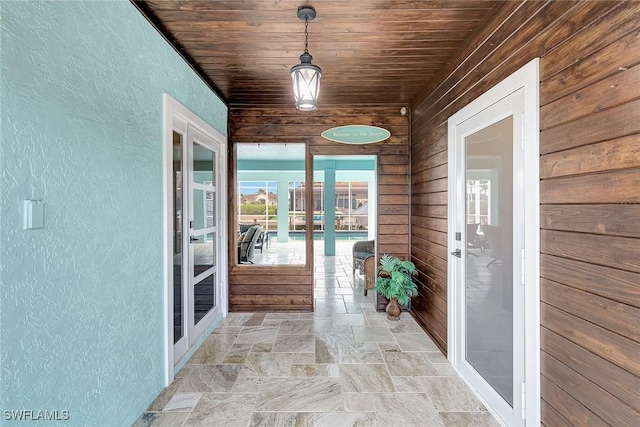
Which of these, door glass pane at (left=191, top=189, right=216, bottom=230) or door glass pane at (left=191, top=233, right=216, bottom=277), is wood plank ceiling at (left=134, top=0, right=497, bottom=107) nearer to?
door glass pane at (left=191, top=189, right=216, bottom=230)

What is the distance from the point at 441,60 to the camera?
258cm

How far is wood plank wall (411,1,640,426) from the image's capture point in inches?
42.9

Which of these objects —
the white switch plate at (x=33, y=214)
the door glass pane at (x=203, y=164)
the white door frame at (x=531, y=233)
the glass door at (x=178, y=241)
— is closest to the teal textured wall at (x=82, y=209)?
the white switch plate at (x=33, y=214)

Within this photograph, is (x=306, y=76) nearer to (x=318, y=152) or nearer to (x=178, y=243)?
(x=178, y=243)

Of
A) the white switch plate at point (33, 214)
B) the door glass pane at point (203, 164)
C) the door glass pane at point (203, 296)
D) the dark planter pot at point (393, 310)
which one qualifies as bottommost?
the dark planter pot at point (393, 310)

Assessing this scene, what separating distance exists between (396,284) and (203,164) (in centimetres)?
249

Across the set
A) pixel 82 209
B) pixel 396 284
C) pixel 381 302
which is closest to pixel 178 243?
pixel 82 209

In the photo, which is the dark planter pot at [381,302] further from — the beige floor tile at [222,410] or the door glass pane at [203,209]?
the door glass pane at [203,209]

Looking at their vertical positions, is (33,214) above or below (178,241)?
above

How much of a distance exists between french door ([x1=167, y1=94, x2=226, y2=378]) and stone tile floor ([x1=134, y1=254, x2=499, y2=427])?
28 cm

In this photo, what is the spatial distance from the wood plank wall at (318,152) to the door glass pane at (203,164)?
50 cm

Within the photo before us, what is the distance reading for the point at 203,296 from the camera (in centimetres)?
308

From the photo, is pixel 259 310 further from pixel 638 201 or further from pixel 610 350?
Answer: pixel 638 201

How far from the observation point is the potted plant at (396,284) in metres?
3.31
